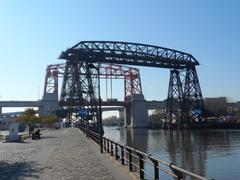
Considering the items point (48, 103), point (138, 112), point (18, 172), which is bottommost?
point (18, 172)

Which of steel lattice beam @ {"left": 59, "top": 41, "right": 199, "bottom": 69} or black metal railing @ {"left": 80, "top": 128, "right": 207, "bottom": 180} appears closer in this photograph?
black metal railing @ {"left": 80, "top": 128, "right": 207, "bottom": 180}

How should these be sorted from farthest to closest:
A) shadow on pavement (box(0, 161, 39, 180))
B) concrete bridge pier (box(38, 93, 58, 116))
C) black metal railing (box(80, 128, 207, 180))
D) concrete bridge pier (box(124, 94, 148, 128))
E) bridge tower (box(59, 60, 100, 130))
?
concrete bridge pier (box(124, 94, 148, 128)) < concrete bridge pier (box(38, 93, 58, 116)) < bridge tower (box(59, 60, 100, 130)) < shadow on pavement (box(0, 161, 39, 180)) < black metal railing (box(80, 128, 207, 180))

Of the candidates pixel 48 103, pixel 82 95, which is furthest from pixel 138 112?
pixel 82 95

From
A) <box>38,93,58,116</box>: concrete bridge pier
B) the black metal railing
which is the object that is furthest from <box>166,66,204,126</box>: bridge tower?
the black metal railing

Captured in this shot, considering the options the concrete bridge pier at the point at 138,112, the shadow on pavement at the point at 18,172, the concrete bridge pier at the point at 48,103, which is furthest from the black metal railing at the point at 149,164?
the concrete bridge pier at the point at 138,112

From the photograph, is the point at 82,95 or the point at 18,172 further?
the point at 82,95

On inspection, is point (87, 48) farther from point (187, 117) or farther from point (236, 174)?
point (236, 174)

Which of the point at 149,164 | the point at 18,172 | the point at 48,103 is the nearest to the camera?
the point at 149,164

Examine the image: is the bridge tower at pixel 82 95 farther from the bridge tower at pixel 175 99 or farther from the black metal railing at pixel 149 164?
the black metal railing at pixel 149 164

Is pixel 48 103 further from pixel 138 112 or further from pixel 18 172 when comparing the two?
pixel 18 172

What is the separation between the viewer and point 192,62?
111 metres

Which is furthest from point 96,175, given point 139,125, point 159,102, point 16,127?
point 159,102

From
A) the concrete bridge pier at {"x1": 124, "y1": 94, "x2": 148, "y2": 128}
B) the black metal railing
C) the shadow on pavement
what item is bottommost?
the shadow on pavement

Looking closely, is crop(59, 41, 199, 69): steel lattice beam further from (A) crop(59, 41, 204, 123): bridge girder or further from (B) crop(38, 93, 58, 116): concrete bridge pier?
(B) crop(38, 93, 58, 116): concrete bridge pier
